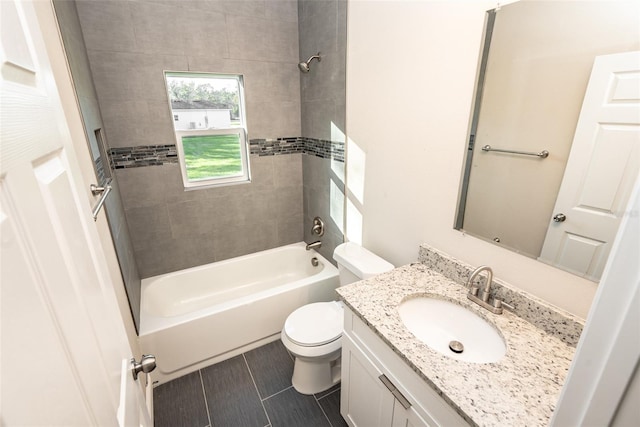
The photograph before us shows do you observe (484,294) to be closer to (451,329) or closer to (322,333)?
(451,329)

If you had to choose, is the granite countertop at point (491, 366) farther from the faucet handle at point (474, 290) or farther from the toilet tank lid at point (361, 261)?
A: the toilet tank lid at point (361, 261)

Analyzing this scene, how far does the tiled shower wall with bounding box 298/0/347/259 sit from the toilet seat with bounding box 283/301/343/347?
2.04 feet

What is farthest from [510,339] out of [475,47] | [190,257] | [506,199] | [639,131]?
[190,257]

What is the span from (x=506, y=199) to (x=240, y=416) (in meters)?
1.78

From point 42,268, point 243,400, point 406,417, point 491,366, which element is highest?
point 42,268

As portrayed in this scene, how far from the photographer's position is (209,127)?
2.34 meters

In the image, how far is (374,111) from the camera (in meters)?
1.67

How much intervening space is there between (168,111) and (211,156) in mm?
473

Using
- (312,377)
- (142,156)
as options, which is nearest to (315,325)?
(312,377)

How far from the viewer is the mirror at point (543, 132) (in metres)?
0.82

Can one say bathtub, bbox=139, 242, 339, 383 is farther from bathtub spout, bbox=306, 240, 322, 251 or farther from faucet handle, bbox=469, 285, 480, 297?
faucet handle, bbox=469, 285, 480, 297

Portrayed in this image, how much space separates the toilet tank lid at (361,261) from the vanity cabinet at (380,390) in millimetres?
374

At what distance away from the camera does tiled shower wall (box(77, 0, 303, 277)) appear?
1892 millimetres

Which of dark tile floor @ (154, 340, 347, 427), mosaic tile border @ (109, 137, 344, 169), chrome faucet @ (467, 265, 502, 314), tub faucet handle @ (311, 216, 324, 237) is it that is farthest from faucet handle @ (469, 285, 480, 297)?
tub faucet handle @ (311, 216, 324, 237)
